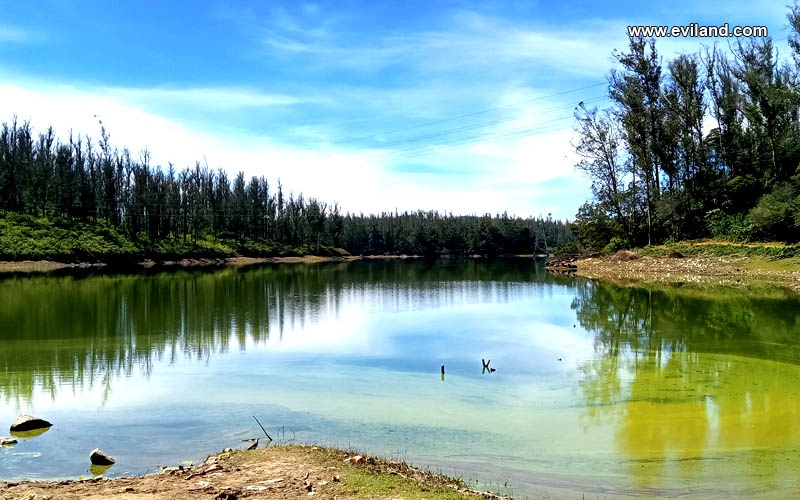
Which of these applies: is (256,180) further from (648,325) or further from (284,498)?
(284,498)

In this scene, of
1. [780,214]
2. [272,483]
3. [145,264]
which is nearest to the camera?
[272,483]

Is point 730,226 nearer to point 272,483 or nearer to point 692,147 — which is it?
point 692,147

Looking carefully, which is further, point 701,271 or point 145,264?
point 145,264

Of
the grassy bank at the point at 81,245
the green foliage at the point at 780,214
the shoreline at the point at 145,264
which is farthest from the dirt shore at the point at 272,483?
the grassy bank at the point at 81,245

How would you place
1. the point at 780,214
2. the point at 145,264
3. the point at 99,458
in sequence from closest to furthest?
1. the point at 99,458
2. the point at 780,214
3. the point at 145,264

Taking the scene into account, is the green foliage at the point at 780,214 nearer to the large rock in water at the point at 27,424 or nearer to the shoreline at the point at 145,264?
the large rock in water at the point at 27,424

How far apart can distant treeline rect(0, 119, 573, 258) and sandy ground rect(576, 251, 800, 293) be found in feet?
194

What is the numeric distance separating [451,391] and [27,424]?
325 inches

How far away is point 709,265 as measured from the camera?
38.6m

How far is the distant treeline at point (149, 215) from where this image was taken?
69.4 m

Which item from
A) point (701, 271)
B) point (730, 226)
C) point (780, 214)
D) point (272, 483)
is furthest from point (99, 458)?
point (730, 226)

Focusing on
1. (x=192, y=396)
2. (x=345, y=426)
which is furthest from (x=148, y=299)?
(x=345, y=426)

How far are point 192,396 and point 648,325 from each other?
55.9ft

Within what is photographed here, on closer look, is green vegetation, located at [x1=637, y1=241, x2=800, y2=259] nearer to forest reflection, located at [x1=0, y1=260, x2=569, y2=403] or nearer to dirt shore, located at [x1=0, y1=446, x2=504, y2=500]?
forest reflection, located at [x1=0, y1=260, x2=569, y2=403]
